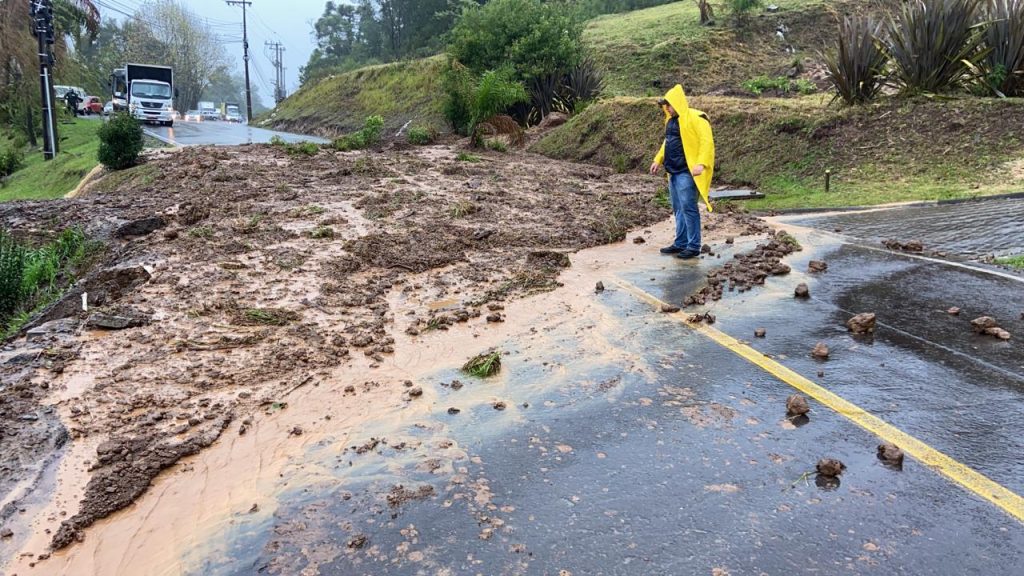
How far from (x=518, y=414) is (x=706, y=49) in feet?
81.2

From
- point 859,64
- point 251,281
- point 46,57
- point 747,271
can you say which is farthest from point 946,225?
point 46,57

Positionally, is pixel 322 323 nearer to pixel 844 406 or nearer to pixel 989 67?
pixel 844 406

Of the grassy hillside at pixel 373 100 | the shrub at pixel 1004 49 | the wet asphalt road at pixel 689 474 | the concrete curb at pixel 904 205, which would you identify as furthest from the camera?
the grassy hillside at pixel 373 100

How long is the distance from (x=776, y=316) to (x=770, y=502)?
2797 millimetres

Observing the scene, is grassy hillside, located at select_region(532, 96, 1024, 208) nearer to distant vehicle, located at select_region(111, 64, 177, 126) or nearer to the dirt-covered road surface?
the dirt-covered road surface

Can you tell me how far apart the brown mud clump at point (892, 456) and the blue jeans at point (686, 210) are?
14.6ft

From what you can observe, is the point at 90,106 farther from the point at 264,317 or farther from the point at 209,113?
the point at 264,317

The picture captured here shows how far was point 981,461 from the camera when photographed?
341cm

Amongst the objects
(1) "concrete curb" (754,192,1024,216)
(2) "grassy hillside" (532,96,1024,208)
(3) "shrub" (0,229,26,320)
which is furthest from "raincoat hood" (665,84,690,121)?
(3) "shrub" (0,229,26,320)

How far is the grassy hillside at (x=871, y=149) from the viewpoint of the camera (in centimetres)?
1012

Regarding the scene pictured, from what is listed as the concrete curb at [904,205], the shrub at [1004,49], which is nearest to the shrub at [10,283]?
the concrete curb at [904,205]

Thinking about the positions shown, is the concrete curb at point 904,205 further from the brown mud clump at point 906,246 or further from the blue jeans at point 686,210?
the blue jeans at point 686,210

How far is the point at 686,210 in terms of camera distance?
305 inches

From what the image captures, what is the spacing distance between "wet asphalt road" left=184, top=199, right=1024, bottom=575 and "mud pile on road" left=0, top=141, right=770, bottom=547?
106 centimetres
